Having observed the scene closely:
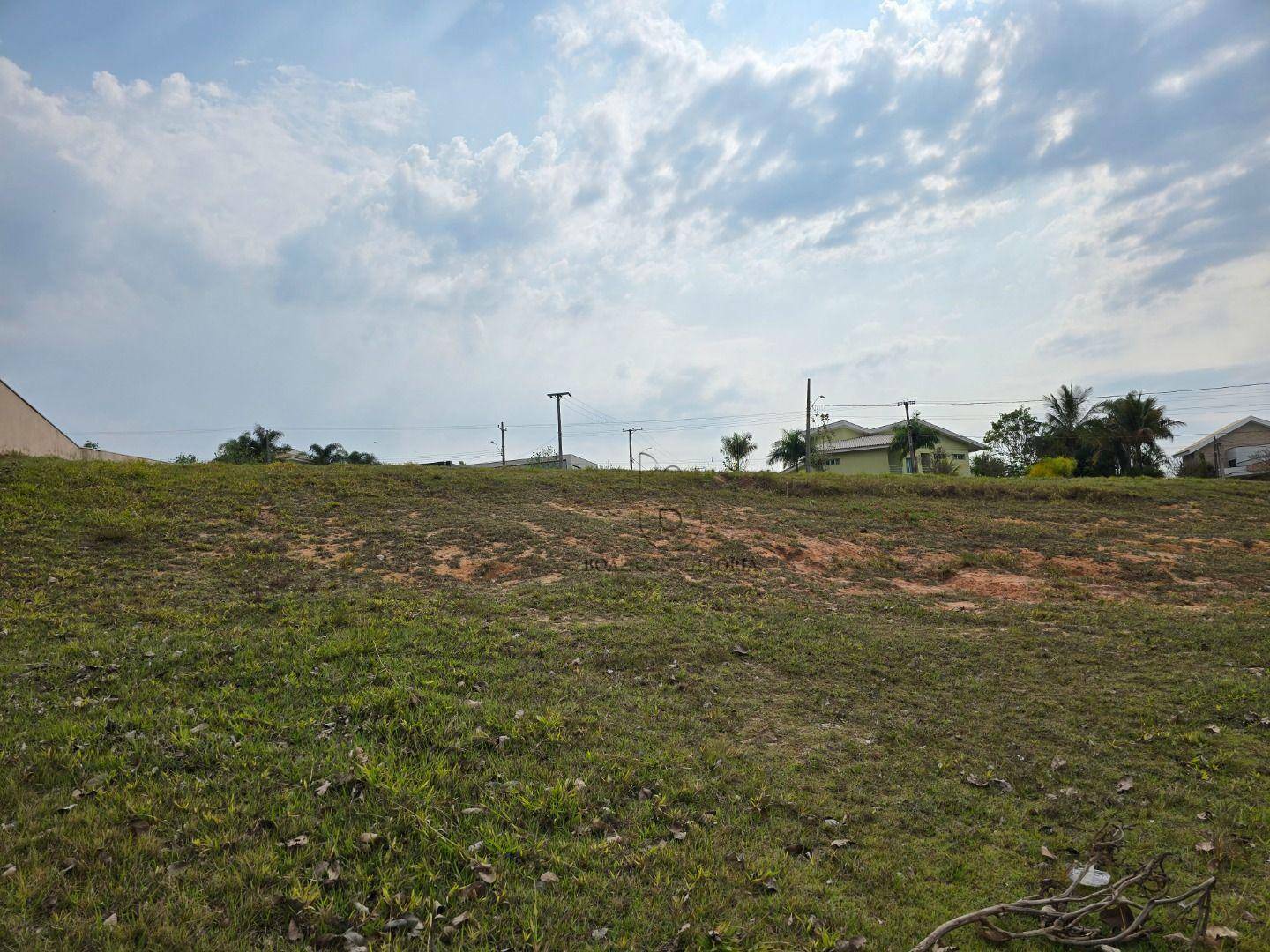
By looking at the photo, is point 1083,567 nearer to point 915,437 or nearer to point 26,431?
point 26,431

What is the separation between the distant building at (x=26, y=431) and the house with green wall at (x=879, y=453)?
36.5 meters

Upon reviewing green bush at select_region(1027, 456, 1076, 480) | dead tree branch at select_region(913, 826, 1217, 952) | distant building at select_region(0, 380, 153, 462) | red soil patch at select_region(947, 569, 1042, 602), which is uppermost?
distant building at select_region(0, 380, 153, 462)

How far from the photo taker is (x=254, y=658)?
236 inches

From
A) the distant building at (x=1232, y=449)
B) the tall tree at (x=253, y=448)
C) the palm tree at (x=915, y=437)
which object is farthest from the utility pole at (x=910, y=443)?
the tall tree at (x=253, y=448)

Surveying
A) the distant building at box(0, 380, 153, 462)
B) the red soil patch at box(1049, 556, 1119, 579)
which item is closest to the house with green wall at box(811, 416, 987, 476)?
the red soil patch at box(1049, 556, 1119, 579)

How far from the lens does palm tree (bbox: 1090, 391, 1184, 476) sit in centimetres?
4044

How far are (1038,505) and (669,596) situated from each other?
15577mm

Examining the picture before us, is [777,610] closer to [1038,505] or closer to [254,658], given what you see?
[254,658]

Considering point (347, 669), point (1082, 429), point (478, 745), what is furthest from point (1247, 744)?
point (1082, 429)

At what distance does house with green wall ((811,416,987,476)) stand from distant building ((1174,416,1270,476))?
15.4 m

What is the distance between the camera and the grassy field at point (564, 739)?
10.6 feet

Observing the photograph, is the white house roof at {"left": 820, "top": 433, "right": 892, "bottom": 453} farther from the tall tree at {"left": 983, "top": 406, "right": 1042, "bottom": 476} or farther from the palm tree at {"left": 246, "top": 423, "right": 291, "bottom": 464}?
the palm tree at {"left": 246, "top": 423, "right": 291, "bottom": 464}

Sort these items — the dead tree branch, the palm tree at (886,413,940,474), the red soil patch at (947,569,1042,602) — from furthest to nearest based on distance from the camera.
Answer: the palm tree at (886,413,940,474), the red soil patch at (947,569,1042,602), the dead tree branch

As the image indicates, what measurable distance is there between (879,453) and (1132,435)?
14.5 meters
